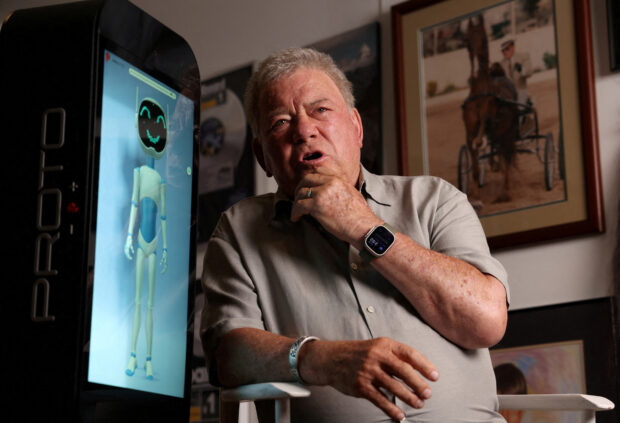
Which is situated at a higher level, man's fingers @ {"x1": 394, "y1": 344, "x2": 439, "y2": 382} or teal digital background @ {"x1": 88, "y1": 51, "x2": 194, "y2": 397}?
teal digital background @ {"x1": 88, "y1": 51, "x2": 194, "y2": 397}

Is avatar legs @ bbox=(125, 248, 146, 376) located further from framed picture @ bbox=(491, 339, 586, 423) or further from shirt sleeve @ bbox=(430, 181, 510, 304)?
framed picture @ bbox=(491, 339, 586, 423)

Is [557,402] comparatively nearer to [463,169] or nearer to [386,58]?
[463,169]

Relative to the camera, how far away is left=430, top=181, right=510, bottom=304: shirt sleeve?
171 cm

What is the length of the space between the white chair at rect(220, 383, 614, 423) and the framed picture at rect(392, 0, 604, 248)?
90 cm

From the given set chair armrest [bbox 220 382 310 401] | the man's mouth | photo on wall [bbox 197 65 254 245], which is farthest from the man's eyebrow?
photo on wall [bbox 197 65 254 245]

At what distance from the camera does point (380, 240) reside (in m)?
1.64

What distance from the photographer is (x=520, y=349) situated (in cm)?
251

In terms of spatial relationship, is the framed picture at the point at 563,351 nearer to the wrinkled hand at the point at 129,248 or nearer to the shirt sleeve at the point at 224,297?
the shirt sleeve at the point at 224,297

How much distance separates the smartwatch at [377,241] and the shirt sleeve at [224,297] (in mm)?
302

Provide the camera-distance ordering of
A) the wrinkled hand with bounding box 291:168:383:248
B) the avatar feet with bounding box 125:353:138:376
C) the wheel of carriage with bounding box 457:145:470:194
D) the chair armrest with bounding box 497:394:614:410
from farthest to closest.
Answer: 1. the wheel of carriage with bounding box 457:145:470:194
2. the wrinkled hand with bounding box 291:168:383:248
3. the chair armrest with bounding box 497:394:614:410
4. the avatar feet with bounding box 125:353:138:376

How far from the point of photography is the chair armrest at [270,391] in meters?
1.43

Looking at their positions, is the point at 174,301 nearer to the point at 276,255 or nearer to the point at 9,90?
the point at 276,255

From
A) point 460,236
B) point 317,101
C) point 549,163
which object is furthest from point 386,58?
point 460,236

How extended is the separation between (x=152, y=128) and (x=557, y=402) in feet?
3.11
